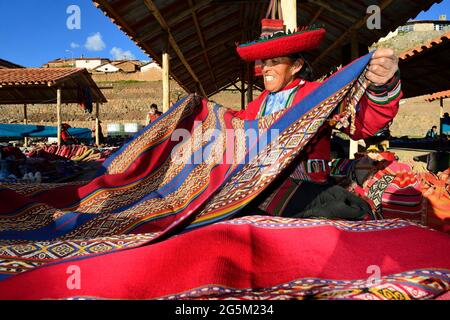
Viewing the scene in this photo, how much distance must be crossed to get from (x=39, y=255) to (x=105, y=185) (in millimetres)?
1484

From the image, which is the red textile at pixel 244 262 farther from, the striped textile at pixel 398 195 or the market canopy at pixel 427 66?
the market canopy at pixel 427 66

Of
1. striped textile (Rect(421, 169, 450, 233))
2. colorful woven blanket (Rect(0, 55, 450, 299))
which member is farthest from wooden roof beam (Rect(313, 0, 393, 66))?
colorful woven blanket (Rect(0, 55, 450, 299))

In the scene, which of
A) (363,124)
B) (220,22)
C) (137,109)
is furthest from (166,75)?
(137,109)

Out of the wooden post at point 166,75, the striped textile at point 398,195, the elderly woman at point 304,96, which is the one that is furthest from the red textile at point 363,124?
the wooden post at point 166,75

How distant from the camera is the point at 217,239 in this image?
1469mm

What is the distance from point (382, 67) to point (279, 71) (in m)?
0.70

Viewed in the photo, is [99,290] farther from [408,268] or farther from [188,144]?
[188,144]

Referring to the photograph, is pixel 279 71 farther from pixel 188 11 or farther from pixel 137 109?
pixel 137 109

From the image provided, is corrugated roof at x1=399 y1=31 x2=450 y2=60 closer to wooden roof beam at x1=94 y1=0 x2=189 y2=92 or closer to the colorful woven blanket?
the colorful woven blanket

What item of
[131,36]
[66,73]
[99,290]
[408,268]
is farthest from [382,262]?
[66,73]

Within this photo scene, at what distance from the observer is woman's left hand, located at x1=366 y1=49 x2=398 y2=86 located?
74.8 inches

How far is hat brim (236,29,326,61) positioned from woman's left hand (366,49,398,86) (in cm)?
42

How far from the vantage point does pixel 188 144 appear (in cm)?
318

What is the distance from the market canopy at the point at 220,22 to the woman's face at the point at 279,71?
3.79 meters
